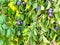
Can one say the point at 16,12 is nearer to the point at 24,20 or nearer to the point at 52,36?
the point at 24,20

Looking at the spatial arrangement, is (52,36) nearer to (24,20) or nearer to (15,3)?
(24,20)

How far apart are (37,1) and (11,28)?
0.28 meters

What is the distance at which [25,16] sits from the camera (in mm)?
1780

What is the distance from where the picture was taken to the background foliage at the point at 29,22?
171 cm

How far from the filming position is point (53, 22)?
1.71m

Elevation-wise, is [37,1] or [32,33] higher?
[37,1]

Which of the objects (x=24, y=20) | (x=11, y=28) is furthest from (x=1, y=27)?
(x=24, y=20)

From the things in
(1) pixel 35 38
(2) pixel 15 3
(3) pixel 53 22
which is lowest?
(1) pixel 35 38

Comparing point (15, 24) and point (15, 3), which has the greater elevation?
point (15, 3)

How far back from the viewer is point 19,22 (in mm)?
1770

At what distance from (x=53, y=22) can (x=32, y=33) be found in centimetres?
17

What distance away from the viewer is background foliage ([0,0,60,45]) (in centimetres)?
171

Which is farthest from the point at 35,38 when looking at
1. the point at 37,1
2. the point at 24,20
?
the point at 37,1

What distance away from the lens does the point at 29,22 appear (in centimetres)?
178
